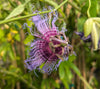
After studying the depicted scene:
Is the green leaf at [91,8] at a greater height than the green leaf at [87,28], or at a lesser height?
greater

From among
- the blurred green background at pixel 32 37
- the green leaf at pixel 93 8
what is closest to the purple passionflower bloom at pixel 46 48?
the blurred green background at pixel 32 37

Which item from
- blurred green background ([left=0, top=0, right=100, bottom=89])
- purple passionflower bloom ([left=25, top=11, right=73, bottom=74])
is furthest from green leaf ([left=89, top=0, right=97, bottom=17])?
purple passionflower bloom ([left=25, top=11, right=73, bottom=74])

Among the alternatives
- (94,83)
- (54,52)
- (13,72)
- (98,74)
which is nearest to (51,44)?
(54,52)

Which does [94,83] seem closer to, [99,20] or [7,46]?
[7,46]

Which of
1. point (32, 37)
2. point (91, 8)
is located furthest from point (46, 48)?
point (91, 8)

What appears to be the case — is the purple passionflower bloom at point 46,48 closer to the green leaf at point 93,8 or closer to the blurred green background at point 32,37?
the blurred green background at point 32,37

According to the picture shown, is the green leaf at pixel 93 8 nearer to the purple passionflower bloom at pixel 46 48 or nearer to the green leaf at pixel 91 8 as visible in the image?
the green leaf at pixel 91 8

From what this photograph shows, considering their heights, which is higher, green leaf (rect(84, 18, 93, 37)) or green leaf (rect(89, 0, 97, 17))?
green leaf (rect(89, 0, 97, 17))

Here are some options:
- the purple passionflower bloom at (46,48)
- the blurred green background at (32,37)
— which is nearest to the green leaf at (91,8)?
the blurred green background at (32,37)

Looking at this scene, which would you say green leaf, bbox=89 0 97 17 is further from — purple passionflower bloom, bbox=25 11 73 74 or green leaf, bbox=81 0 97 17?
purple passionflower bloom, bbox=25 11 73 74
